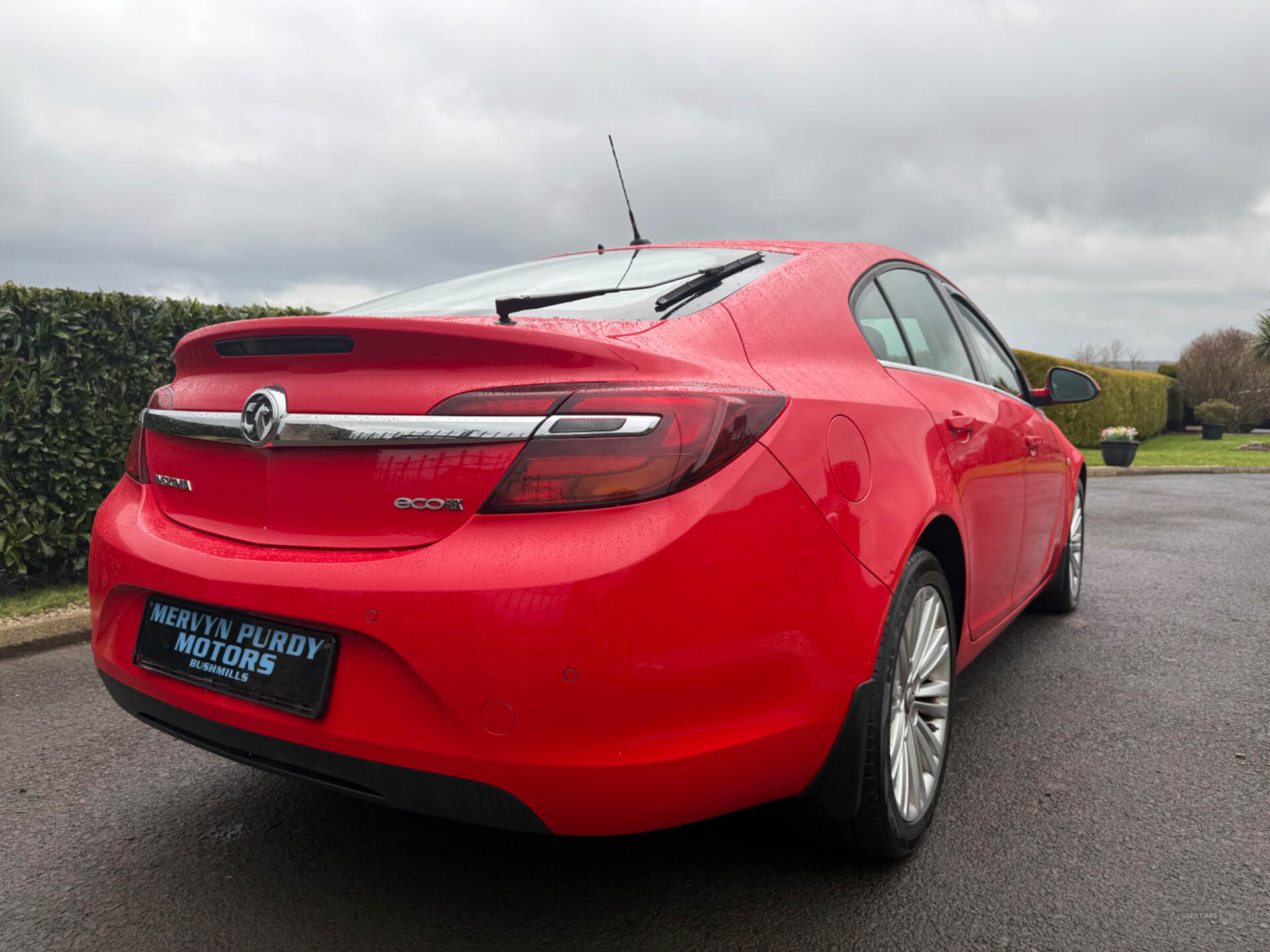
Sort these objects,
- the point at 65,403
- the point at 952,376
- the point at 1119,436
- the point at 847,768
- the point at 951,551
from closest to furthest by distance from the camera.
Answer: the point at 847,768
the point at 951,551
the point at 952,376
the point at 65,403
the point at 1119,436

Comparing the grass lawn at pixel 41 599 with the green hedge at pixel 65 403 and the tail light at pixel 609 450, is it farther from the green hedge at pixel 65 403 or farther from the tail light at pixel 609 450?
the tail light at pixel 609 450

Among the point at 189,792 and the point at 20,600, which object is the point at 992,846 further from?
the point at 20,600

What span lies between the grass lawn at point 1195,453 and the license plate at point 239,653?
17.7 meters

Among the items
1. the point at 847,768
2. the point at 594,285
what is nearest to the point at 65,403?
the point at 594,285

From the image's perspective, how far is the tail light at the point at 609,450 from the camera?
5.17 feet

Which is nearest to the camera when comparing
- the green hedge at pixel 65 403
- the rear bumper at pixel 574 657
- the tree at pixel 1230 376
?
the rear bumper at pixel 574 657

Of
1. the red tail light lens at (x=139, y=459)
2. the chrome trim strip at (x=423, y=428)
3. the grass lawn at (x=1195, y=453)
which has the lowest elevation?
the grass lawn at (x=1195, y=453)

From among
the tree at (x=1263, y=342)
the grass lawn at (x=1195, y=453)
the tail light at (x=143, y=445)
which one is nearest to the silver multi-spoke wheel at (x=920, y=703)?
the tail light at (x=143, y=445)

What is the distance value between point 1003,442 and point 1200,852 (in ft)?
4.28

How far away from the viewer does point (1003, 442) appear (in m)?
3.07

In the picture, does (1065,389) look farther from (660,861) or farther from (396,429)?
(396,429)

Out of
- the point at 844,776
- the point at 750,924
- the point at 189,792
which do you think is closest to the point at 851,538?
the point at 844,776

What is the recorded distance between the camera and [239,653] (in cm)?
178

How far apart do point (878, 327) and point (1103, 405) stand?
71.0 ft
